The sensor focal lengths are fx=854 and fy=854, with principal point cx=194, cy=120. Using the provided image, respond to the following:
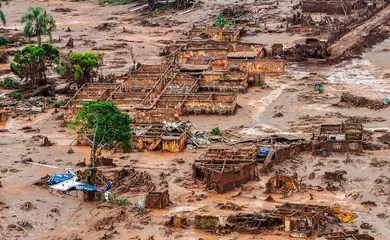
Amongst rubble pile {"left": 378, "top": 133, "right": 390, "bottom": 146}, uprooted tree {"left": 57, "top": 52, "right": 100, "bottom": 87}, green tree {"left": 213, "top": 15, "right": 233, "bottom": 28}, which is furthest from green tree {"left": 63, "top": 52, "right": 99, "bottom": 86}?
green tree {"left": 213, "top": 15, "right": 233, "bottom": 28}

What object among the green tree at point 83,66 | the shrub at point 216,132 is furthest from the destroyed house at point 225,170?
the green tree at point 83,66

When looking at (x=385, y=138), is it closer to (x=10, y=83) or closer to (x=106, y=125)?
(x=106, y=125)

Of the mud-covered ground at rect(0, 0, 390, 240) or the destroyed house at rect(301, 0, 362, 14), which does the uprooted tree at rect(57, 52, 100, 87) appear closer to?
the mud-covered ground at rect(0, 0, 390, 240)

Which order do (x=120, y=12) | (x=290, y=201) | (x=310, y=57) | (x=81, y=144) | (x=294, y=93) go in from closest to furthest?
(x=290, y=201) < (x=81, y=144) < (x=294, y=93) < (x=310, y=57) < (x=120, y=12)

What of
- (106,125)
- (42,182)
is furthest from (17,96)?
(106,125)

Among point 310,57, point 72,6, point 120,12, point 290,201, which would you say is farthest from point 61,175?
point 72,6

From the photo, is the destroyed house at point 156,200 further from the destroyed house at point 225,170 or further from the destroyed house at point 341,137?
the destroyed house at point 341,137

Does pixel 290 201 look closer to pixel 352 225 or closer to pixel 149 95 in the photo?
pixel 352 225
